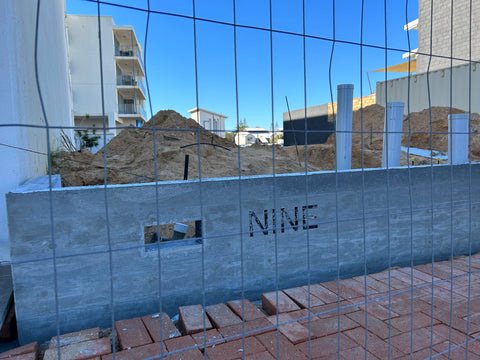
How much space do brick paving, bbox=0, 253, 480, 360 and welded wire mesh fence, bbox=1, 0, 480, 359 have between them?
0.05 ft

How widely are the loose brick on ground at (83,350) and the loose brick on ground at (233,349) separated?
0.70 metres

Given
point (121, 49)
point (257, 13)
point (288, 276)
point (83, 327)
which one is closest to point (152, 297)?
point (83, 327)

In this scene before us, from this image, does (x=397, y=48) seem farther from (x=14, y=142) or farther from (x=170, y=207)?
(x=14, y=142)

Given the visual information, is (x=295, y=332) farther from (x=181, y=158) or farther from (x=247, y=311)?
(x=181, y=158)

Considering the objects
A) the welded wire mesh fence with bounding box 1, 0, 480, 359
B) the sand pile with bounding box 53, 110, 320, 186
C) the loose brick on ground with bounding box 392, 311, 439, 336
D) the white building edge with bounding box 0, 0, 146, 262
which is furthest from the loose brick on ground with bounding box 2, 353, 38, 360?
the sand pile with bounding box 53, 110, 320, 186

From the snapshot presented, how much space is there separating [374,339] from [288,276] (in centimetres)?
127

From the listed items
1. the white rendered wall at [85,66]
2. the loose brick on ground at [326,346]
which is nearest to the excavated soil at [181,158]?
the loose brick on ground at [326,346]

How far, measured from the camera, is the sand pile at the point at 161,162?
5.16m

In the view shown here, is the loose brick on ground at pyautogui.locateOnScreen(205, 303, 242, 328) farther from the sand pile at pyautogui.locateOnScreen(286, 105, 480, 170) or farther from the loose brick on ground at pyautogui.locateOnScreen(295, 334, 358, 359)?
the sand pile at pyautogui.locateOnScreen(286, 105, 480, 170)

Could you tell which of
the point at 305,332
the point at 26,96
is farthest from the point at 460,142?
the point at 26,96

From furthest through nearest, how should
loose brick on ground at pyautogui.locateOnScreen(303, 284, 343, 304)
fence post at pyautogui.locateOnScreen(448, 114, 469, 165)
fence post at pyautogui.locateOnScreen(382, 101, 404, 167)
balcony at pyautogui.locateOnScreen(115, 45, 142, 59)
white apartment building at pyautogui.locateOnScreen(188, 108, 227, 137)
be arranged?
balcony at pyautogui.locateOnScreen(115, 45, 142, 59) → fence post at pyautogui.locateOnScreen(448, 114, 469, 165) → fence post at pyautogui.locateOnScreen(382, 101, 404, 167) → loose brick on ground at pyautogui.locateOnScreen(303, 284, 343, 304) → white apartment building at pyautogui.locateOnScreen(188, 108, 227, 137)

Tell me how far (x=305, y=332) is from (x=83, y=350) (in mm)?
1504

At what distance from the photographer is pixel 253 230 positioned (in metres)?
3.41

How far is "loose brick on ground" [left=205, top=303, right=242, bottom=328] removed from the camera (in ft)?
8.56
